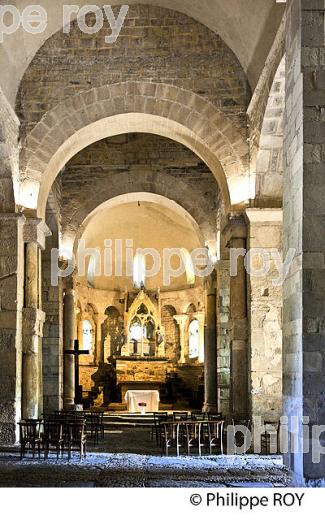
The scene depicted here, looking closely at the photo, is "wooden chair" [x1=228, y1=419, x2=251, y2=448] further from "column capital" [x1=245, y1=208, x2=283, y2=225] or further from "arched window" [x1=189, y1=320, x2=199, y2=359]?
"arched window" [x1=189, y1=320, x2=199, y2=359]

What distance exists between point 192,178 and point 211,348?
162 inches

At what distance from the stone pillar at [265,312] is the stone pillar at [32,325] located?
3.51 meters

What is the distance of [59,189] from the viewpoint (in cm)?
1795

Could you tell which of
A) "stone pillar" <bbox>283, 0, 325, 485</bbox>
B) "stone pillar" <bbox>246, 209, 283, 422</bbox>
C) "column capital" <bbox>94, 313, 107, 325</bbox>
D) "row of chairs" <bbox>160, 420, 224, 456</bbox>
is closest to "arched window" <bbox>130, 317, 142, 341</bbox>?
"column capital" <bbox>94, 313, 107, 325</bbox>

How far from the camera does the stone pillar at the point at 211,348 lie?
1889 cm

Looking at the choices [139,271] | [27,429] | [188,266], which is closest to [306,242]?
[27,429]

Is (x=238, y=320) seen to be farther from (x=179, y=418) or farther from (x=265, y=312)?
(x=179, y=418)

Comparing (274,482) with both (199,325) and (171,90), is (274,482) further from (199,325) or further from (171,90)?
(199,325)

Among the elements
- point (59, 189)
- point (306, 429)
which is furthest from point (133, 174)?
point (306, 429)

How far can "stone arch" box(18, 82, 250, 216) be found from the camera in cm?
1298

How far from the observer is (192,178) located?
60.8ft

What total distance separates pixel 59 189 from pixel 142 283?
8053mm

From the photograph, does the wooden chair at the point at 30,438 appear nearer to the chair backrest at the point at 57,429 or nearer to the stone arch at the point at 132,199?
the chair backrest at the point at 57,429

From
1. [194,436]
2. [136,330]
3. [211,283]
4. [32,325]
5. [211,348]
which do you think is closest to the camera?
[194,436]
